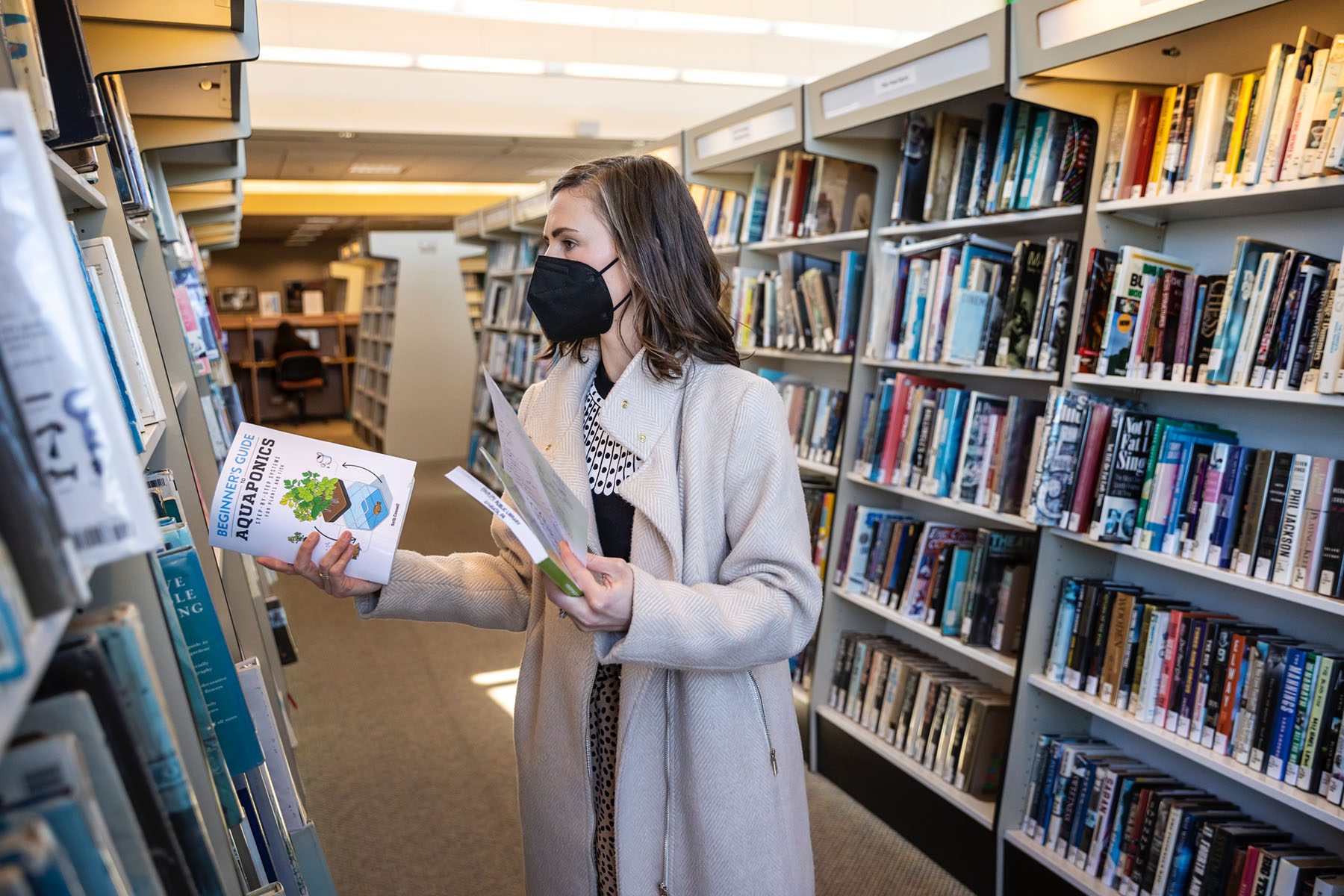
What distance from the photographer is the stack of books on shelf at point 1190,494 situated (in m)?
1.77

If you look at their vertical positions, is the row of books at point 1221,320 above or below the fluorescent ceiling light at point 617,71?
below

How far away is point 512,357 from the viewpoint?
24.6 feet

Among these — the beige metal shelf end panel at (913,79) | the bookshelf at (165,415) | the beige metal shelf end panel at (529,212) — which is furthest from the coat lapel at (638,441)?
the beige metal shelf end panel at (529,212)

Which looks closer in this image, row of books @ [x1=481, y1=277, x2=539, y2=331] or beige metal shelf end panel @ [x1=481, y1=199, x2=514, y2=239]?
beige metal shelf end panel @ [x1=481, y1=199, x2=514, y2=239]

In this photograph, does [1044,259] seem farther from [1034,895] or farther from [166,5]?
[166,5]

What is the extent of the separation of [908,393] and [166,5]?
6.83 feet

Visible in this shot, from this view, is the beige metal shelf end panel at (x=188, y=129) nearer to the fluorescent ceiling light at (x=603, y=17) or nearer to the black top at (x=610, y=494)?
the black top at (x=610, y=494)

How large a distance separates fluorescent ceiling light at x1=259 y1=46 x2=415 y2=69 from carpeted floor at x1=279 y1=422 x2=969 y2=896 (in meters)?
3.67

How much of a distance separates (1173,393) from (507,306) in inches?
248

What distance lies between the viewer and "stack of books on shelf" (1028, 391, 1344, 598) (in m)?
1.77

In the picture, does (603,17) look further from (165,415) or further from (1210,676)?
(1210,676)

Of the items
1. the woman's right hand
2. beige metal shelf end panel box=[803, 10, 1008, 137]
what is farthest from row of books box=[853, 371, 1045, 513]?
the woman's right hand

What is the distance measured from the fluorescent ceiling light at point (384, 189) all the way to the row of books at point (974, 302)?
384 inches

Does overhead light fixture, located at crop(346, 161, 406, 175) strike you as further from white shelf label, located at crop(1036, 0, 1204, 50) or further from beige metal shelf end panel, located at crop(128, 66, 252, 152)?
white shelf label, located at crop(1036, 0, 1204, 50)
